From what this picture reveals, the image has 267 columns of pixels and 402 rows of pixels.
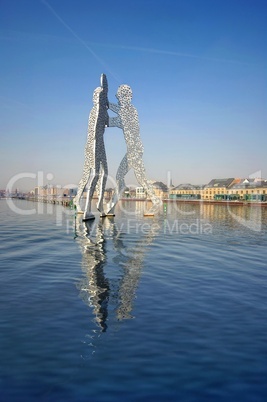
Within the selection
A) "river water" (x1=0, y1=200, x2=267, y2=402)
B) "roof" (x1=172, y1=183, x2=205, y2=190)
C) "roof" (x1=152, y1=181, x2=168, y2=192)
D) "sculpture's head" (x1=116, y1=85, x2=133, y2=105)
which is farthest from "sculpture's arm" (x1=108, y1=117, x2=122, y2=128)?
"roof" (x1=152, y1=181, x2=168, y2=192)

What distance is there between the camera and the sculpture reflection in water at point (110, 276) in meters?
7.30

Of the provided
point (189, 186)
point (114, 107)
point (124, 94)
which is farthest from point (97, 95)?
point (189, 186)

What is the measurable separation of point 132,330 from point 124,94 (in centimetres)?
2917

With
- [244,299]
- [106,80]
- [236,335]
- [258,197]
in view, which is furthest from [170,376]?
[258,197]

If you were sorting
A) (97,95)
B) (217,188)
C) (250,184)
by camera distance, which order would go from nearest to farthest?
(97,95), (250,184), (217,188)

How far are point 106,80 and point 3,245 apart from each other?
63.9 feet

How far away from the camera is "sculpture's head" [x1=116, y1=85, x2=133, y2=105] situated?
32.2 m

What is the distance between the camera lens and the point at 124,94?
32250 millimetres

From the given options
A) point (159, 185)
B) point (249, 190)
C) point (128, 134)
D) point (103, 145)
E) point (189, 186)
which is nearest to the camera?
point (103, 145)

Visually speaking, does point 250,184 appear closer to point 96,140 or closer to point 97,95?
point 97,95

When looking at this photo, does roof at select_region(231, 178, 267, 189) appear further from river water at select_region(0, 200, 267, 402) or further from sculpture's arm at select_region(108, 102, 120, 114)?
river water at select_region(0, 200, 267, 402)

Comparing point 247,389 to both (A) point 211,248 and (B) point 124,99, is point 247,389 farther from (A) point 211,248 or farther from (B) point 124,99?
(B) point 124,99

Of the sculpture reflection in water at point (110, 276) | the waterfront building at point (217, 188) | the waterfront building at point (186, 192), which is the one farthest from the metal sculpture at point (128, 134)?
the waterfront building at point (186, 192)

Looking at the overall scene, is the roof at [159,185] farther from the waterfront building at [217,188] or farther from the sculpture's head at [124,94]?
the sculpture's head at [124,94]
